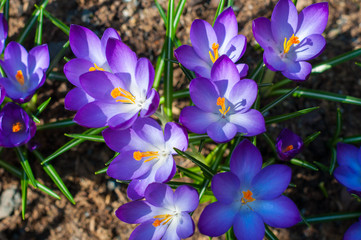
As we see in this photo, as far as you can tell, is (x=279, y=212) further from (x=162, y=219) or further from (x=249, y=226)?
(x=162, y=219)

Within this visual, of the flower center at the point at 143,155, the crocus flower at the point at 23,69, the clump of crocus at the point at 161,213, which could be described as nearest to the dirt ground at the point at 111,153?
the crocus flower at the point at 23,69

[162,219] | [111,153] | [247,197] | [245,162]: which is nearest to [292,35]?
[245,162]

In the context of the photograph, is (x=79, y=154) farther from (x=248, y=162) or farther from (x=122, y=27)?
(x=248, y=162)

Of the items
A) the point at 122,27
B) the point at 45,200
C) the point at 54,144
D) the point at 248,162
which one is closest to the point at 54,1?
the point at 122,27

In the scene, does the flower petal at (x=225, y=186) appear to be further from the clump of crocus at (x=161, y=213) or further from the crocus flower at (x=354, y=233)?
the crocus flower at (x=354, y=233)

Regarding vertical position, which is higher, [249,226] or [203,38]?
[203,38]

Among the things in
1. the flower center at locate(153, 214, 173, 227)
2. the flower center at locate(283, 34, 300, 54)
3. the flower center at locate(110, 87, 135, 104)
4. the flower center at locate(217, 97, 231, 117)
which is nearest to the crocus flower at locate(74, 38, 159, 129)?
the flower center at locate(110, 87, 135, 104)
